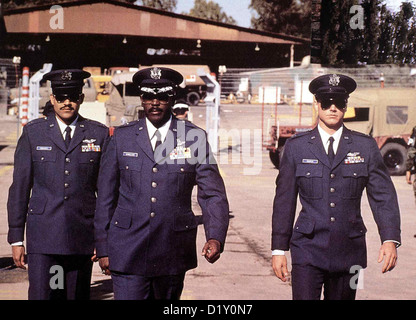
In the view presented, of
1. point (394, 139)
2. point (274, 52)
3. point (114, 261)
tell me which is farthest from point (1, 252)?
point (274, 52)

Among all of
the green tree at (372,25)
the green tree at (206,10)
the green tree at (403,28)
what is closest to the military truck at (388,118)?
the green tree at (372,25)

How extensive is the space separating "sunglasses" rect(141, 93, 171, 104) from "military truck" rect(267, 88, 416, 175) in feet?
55.2

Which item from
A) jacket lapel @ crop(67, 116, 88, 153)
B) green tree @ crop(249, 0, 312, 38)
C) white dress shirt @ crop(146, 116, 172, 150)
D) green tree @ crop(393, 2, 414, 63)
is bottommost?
jacket lapel @ crop(67, 116, 88, 153)

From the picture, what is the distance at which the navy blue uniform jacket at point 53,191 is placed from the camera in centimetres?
558

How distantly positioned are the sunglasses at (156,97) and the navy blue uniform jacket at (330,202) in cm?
90

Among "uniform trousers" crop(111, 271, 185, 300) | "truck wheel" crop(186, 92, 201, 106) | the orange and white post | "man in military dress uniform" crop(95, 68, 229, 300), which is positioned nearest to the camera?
"uniform trousers" crop(111, 271, 185, 300)

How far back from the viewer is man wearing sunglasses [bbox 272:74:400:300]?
500 cm

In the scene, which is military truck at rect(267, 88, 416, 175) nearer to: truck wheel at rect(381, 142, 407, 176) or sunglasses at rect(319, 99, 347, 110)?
truck wheel at rect(381, 142, 407, 176)

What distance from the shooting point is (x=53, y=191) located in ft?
18.5

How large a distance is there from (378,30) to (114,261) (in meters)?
13.0

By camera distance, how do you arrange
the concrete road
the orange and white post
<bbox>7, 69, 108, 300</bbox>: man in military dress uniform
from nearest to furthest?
<bbox>7, 69, 108, 300</bbox>: man in military dress uniform → the concrete road → the orange and white post

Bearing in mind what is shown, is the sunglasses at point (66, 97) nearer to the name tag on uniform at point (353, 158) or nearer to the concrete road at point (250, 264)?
the name tag on uniform at point (353, 158)

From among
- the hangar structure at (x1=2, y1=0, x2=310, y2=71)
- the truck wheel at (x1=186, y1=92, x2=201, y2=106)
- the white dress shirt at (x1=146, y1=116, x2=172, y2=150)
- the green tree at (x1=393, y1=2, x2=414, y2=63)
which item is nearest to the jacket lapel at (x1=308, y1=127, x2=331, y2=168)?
the white dress shirt at (x1=146, y1=116, x2=172, y2=150)

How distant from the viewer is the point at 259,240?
11.4 metres
